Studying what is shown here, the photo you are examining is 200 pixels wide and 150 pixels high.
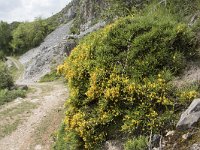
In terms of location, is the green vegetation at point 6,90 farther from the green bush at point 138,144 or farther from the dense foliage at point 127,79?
the green bush at point 138,144

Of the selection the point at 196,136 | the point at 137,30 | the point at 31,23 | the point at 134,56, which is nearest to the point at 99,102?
the point at 134,56

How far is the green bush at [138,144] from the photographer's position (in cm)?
908

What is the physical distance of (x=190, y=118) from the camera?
8781 mm

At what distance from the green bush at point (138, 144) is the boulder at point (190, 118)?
88cm

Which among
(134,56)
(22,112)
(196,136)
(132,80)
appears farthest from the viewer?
(22,112)

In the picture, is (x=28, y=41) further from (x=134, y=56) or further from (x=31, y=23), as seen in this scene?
(x=134, y=56)

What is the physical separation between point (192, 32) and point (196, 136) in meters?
4.74

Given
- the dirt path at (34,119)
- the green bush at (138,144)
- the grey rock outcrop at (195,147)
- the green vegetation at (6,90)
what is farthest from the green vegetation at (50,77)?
the grey rock outcrop at (195,147)

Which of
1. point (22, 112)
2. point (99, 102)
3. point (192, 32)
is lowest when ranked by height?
point (22, 112)

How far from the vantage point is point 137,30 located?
40.1 ft

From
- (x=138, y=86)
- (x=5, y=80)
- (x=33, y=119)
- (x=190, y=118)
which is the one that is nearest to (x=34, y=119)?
(x=33, y=119)

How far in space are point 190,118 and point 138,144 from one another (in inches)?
55.4

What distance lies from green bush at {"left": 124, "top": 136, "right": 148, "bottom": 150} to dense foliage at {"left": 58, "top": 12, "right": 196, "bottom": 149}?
1.29ft

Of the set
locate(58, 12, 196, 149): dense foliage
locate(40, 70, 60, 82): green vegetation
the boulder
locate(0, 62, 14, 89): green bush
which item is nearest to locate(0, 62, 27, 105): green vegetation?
locate(0, 62, 14, 89): green bush
